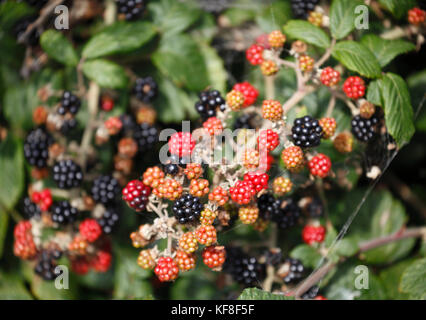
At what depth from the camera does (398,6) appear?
201 cm

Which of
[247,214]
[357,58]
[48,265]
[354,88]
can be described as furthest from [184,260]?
[357,58]

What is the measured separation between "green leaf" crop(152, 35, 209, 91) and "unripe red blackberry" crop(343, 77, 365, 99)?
0.93 metres

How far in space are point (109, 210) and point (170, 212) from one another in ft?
1.92

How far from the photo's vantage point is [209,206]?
1646mm

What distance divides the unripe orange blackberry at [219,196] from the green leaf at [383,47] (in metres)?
1.05

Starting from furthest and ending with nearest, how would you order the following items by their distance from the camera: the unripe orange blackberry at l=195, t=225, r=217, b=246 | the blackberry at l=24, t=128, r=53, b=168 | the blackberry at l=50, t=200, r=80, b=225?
the blackberry at l=24, t=128, r=53, b=168
the blackberry at l=50, t=200, r=80, b=225
the unripe orange blackberry at l=195, t=225, r=217, b=246

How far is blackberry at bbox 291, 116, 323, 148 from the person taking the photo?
1.73 meters

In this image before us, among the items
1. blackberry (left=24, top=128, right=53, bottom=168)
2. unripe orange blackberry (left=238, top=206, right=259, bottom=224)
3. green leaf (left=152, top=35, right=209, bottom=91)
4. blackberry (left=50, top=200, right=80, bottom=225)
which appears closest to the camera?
unripe orange blackberry (left=238, top=206, right=259, bottom=224)

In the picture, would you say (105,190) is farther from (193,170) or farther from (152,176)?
(193,170)

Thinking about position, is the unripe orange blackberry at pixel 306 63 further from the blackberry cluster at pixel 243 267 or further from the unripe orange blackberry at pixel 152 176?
the blackberry cluster at pixel 243 267

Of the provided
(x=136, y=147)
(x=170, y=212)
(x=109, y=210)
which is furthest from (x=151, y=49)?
(x=170, y=212)

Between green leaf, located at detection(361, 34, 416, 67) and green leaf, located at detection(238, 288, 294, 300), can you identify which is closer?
green leaf, located at detection(238, 288, 294, 300)

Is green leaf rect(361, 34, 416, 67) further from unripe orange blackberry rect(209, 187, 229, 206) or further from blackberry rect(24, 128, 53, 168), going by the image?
blackberry rect(24, 128, 53, 168)

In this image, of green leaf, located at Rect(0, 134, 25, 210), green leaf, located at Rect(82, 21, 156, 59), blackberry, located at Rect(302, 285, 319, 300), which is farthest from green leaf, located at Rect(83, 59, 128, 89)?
blackberry, located at Rect(302, 285, 319, 300)
